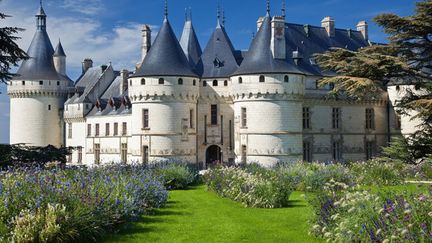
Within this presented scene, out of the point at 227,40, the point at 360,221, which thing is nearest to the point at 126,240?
the point at 360,221

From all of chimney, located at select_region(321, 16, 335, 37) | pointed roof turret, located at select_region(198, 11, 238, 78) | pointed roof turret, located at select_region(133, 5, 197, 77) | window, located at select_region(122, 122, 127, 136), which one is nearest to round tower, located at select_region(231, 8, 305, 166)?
pointed roof turret, located at select_region(198, 11, 238, 78)

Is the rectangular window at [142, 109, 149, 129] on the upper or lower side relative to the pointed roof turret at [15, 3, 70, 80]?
lower

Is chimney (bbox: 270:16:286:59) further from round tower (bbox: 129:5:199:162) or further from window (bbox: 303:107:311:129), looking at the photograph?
round tower (bbox: 129:5:199:162)

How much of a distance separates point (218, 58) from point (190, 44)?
3.32 meters

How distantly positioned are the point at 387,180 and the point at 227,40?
18.8m

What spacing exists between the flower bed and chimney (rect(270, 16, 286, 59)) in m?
20.6

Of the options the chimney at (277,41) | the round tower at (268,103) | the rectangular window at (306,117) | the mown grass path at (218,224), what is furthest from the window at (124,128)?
the mown grass path at (218,224)

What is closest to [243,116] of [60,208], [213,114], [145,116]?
[213,114]

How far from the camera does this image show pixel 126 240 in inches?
413

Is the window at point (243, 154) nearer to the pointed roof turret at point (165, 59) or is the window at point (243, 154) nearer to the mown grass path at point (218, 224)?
the pointed roof turret at point (165, 59)

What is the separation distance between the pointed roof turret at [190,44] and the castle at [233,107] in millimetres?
75

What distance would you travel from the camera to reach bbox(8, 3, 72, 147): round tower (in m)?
44.7

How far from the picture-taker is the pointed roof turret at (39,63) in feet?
147

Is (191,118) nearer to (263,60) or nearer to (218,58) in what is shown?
(218,58)
